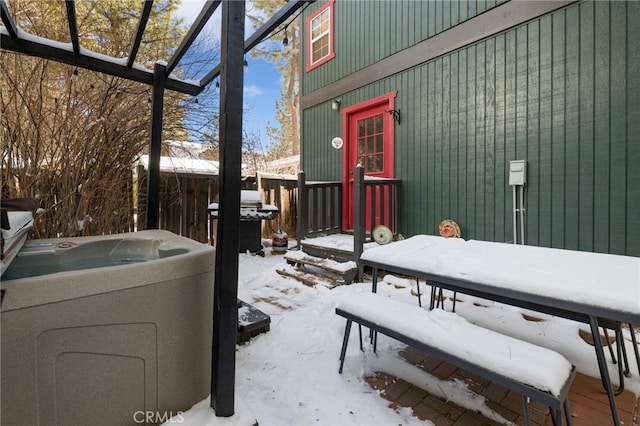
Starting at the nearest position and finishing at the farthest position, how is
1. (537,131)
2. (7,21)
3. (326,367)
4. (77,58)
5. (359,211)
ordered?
(7,21) < (326,367) < (77,58) < (537,131) < (359,211)

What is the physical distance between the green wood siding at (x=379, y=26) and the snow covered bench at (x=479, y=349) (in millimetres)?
3649

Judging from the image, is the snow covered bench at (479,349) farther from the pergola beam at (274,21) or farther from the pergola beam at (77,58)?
the pergola beam at (77,58)

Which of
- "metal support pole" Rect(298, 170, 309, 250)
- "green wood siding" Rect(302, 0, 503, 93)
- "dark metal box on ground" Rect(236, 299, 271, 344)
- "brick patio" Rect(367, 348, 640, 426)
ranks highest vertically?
"green wood siding" Rect(302, 0, 503, 93)

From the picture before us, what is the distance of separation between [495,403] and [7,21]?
11.1 feet

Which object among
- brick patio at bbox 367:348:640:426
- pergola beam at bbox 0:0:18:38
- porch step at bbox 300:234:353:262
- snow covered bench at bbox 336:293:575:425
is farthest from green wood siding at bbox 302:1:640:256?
pergola beam at bbox 0:0:18:38

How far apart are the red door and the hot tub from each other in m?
3.25

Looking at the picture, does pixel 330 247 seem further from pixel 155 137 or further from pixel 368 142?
pixel 155 137

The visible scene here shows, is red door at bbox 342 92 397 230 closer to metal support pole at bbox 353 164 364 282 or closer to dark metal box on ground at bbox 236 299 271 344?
metal support pole at bbox 353 164 364 282

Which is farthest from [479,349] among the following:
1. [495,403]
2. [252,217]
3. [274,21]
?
[252,217]

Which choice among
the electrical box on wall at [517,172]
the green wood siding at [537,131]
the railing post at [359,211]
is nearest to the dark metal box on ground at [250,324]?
the railing post at [359,211]

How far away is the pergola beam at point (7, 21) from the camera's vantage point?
157cm

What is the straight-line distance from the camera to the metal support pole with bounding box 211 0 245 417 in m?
1.26

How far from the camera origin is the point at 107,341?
1.13 metres

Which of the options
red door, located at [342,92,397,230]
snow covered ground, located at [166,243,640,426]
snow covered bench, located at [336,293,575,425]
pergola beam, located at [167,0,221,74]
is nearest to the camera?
snow covered bench, located at [336,293,575,425]
